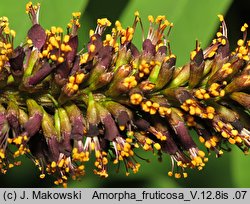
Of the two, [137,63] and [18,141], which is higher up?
[137,63]

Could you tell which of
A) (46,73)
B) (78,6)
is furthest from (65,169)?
(78,6)

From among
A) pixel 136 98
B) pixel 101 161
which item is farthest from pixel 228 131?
pixel 101 161

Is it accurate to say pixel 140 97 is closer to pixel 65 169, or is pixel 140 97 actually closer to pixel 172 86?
pixel 172 86

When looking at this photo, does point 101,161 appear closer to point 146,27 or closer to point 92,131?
point 92,131

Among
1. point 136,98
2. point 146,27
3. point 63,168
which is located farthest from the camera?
point 146,27

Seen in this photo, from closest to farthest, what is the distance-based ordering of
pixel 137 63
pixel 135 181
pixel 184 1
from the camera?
pixel 137 63
pixel 184 1
pixel 135 181

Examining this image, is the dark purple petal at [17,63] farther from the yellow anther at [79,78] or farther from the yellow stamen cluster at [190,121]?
the yellow stamen cluster at [190,121]

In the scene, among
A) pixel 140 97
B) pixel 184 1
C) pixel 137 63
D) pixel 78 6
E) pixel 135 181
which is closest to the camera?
pixel 140 97

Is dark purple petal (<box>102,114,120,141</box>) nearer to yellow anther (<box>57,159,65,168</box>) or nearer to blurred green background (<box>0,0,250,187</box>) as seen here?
yellow anther (<box>57,159,65,168</box>)
